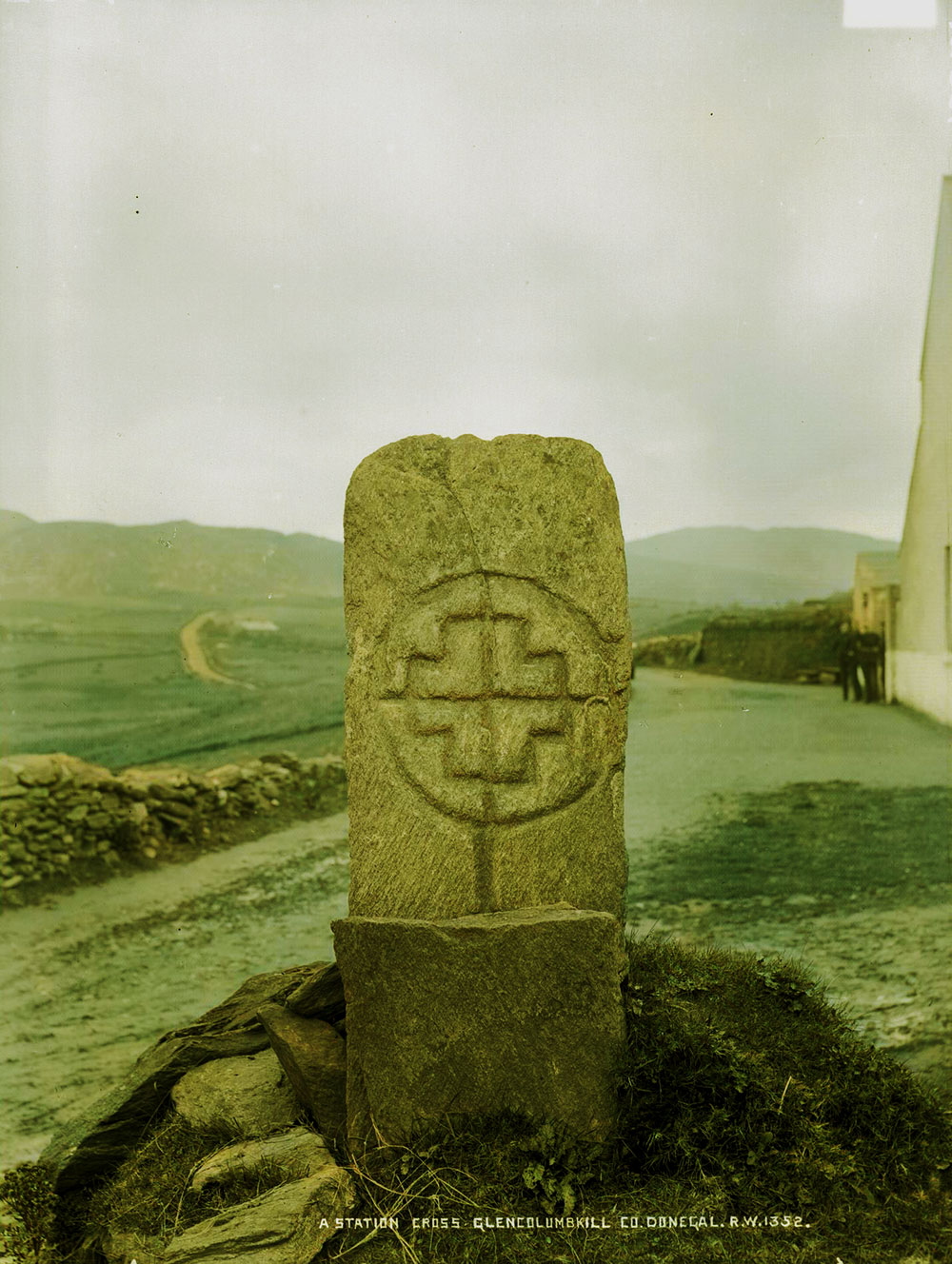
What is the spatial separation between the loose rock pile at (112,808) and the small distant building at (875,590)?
13.4ft

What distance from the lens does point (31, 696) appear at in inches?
274

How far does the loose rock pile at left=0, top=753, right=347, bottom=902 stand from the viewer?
6.61 metres

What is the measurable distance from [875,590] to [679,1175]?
4.75 m

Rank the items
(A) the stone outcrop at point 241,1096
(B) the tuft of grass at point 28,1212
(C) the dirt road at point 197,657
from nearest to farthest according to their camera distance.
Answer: (A) the stone outcrop at point 241,1096 → (B) the tuft of grass at point 28,1212 → (C) the dirt road at point 197,657

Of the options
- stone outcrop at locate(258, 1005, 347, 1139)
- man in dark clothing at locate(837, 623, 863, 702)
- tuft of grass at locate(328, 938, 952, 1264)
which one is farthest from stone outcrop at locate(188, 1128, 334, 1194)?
man in dark clothing at locate(837, 623, 863, 702)

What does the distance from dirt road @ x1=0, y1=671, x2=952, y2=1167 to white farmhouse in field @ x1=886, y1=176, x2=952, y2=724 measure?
25 cm

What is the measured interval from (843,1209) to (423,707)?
2.33 metres

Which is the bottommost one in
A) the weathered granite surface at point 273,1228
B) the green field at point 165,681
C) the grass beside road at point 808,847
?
the weathered granite surface at point 273,1228

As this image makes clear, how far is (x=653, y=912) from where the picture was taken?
635cm

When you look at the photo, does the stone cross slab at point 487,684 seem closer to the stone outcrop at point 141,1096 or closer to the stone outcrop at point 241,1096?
the stone outcrop at point 141,1096

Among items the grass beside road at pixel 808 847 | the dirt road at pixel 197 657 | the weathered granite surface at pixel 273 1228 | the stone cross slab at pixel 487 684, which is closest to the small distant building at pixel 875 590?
the grass beside road at pixel 808 847

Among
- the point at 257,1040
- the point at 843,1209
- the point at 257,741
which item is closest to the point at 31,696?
the point at 257,741

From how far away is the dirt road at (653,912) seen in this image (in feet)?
18.8

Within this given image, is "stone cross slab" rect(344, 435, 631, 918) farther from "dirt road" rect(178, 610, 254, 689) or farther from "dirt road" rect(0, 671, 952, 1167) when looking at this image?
"dirt road" rect(178, 610, 254, 689)
